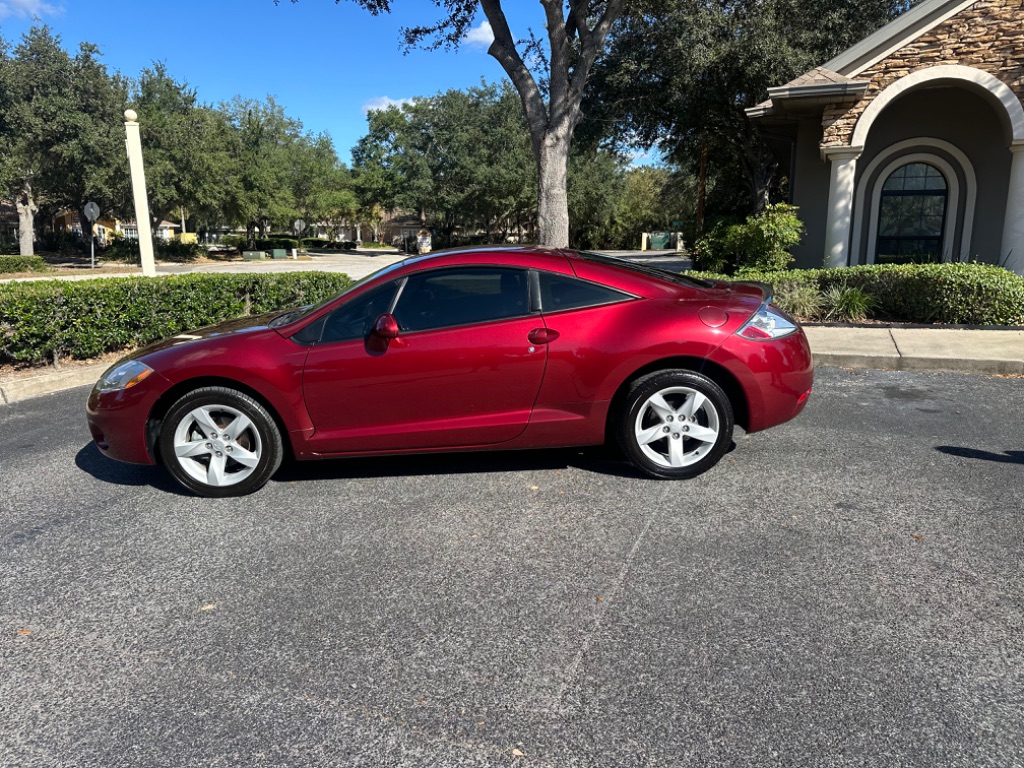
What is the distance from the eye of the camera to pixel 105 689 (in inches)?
105

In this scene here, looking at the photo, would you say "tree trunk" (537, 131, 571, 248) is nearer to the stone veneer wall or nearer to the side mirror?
the stone veneer wall

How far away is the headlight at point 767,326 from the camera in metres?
4.50

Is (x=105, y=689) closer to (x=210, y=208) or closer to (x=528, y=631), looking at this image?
(x=528, y=631)

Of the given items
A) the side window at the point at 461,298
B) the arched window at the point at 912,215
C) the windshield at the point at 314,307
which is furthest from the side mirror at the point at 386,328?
the arched window at the point at 912,215

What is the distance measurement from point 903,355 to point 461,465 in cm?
562

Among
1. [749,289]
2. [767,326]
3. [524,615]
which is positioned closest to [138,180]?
[749,289]

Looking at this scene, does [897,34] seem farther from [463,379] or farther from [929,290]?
[463,379]

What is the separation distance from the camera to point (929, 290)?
32.3 ft

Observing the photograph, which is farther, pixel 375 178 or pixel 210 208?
pixel 375 178

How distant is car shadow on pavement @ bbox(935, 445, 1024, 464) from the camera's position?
15.9 ft

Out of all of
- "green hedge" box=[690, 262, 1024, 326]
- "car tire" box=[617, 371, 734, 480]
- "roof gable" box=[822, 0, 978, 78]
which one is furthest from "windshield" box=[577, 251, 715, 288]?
"roof gable" box=[822, 0, 978, 78]

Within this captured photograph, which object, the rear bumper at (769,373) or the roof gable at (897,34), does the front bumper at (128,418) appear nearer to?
the rear bumper at (769,373)

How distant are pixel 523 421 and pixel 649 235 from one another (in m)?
62.9

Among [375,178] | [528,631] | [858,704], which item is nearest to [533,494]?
[528,631]
